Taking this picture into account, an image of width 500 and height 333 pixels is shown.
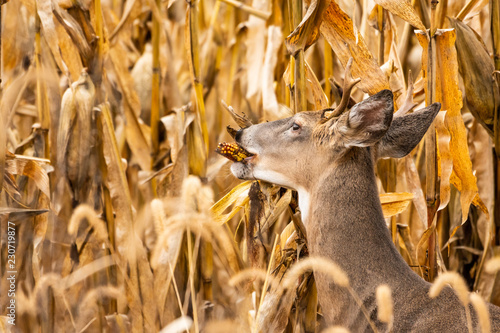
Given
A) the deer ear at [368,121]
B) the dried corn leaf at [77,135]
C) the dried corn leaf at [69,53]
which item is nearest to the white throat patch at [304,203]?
the deer ear at [368,121]

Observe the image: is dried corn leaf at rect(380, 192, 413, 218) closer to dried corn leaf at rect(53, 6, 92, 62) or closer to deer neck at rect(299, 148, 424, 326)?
deer neck at rect(299, 148, 424, 326)

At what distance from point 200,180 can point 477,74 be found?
1558 millimetres

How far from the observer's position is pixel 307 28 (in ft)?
9.18

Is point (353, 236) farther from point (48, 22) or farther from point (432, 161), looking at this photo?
point (48, 22)

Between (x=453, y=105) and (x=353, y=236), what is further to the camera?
(x=453, y=105)

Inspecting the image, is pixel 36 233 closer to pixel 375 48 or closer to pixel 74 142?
pixel 74 142

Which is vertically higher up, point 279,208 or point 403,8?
point 403,8

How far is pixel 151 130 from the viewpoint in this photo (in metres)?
3.96

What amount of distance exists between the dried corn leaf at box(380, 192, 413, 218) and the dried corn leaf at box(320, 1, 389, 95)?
508 mm

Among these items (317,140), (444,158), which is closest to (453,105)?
(444,158)

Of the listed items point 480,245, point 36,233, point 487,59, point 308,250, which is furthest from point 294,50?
point 480,245

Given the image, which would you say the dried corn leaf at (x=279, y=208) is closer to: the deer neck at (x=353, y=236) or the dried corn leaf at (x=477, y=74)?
the deer neck at (x=353, y=236)

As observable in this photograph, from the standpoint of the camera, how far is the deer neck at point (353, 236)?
2527 millimetres

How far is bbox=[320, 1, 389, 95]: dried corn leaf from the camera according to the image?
117 inches
